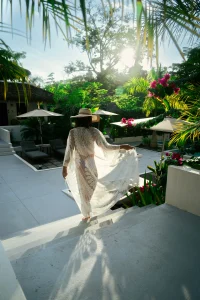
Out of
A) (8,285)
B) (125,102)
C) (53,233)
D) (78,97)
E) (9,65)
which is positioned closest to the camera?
(8,285)

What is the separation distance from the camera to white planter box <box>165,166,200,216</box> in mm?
3127

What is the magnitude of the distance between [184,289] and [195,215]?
159 cm

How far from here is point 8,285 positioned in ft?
4.07

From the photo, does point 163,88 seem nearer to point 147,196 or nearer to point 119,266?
point 147,196

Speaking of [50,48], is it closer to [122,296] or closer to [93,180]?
[122,296]

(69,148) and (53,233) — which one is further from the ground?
(69,148)

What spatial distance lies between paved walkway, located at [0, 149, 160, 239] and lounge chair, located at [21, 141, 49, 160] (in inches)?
30.3

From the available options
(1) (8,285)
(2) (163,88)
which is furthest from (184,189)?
(1) (8,285)

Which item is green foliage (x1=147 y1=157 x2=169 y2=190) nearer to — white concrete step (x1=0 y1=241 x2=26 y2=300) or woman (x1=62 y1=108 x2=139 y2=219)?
woman (x1=62 y1=108 x2=139 y2=219)

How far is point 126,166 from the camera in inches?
199

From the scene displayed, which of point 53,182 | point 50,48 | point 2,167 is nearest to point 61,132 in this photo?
point 2,167

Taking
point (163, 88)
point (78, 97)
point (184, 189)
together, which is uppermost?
point (78, 97)

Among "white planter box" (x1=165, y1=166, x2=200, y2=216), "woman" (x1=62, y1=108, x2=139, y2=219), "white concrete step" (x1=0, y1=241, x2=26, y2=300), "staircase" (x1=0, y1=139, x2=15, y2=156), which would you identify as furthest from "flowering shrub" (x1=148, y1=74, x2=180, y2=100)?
"staircase" (x1=0, y1=139, x2=15, y2=156)

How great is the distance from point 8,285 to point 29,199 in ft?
15.4
